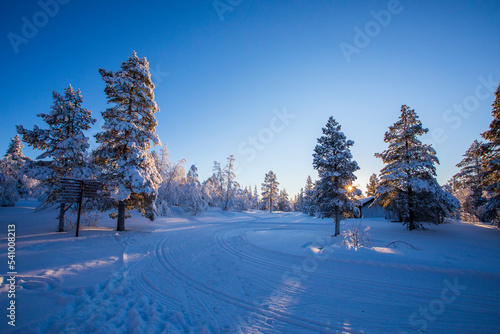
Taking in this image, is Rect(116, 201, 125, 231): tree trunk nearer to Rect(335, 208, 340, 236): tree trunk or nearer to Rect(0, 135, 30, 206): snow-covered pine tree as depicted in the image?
Rect(335, 208, 340, 236): tree trunk

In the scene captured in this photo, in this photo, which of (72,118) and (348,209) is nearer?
(72,118)

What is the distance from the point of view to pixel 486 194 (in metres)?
14.9

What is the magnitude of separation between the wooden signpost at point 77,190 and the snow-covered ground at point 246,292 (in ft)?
9.24

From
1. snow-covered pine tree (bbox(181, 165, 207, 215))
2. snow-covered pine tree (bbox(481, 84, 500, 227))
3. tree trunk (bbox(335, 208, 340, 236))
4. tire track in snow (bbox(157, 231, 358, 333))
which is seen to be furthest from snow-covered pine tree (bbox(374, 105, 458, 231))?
snow-covered pine tree (bbox(181, 165, 207, 215))

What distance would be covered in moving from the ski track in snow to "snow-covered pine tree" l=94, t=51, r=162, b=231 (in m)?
6.40

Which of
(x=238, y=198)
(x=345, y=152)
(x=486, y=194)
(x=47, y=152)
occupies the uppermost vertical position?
(x=345, y=152)

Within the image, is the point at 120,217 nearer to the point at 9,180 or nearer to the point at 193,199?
the point at 193,199

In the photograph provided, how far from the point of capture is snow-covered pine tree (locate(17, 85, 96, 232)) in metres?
11.0

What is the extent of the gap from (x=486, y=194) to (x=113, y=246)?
26.3 m

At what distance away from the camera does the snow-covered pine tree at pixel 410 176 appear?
16.0 m

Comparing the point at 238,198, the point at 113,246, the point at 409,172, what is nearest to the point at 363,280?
the point at 113,246

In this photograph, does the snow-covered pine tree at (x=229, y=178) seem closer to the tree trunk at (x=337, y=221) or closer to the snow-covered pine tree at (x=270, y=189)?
the snow-covered pine tree at (x=270, y=189)

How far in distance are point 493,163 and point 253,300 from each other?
779 inches

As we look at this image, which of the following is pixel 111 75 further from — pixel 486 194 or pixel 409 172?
pixel 486 194
